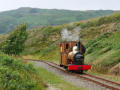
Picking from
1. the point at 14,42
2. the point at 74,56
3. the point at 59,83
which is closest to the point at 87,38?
the point at 14,42

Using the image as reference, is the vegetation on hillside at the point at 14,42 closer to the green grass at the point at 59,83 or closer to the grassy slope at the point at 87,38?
the grassy slope at the point at 87,38

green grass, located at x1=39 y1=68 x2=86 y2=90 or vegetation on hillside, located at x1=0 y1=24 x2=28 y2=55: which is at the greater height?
vegetation on hillside, located at x1=0 y1=24 x2=28 y2=55

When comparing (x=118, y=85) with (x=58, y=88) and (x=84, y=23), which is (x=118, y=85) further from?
(x=84, y=23)

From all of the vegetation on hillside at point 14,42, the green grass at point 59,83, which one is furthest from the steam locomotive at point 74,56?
the vegetation on hillside at point 14,42

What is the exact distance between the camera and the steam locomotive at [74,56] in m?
17.7

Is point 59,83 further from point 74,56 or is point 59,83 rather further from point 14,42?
point 14,42

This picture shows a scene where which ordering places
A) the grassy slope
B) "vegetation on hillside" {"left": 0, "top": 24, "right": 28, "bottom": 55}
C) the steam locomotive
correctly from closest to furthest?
the steam locomotive
"vegetation on hillside" {"left": 0, "top": 24, "right": 28, "bottom": 55}
the grassy slope

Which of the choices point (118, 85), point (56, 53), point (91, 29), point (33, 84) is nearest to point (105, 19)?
point (91, 29)

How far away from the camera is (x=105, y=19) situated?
49.4 meters

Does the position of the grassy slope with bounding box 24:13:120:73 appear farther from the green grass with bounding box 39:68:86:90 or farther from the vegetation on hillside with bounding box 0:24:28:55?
the green grass with bounding box 39:68:86:90

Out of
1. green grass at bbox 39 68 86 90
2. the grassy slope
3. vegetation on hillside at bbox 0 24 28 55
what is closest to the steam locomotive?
green grass at bbox 39 68 86 90

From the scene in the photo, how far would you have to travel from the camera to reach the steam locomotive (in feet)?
58.1

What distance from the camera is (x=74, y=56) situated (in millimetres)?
17672

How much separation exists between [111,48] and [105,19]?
2564cm
